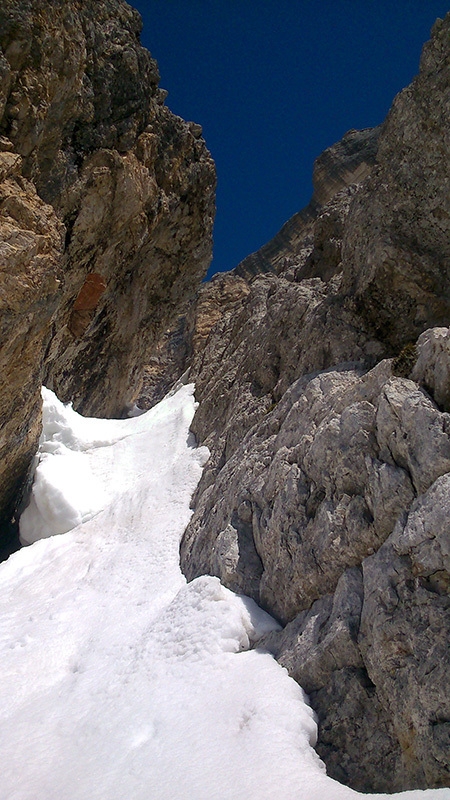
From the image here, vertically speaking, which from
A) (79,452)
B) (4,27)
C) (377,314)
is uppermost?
(4,27)

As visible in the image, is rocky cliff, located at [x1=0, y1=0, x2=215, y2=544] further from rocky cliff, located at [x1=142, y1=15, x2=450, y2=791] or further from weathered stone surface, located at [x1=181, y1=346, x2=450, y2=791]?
weathered stone surface, located at [x1=181, y1=346, x2=450, y2=791]

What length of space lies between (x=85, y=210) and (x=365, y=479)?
16.0 metres

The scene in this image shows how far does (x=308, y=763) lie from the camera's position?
20.7 feet

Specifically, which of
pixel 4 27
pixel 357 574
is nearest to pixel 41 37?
pixel 4 27

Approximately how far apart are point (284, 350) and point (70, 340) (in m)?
12.9

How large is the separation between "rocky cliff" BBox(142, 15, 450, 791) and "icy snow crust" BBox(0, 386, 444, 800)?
1.93ft

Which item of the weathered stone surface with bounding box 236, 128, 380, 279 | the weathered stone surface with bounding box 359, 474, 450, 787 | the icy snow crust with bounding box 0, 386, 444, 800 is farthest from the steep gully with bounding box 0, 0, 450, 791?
the weathered stone surface with bounding box 236, 128, 380, 279

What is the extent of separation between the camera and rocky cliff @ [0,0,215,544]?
1475 centimetres

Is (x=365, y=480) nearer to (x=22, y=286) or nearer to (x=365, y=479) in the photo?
(x=365, y=479)

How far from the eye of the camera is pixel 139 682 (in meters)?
8.86

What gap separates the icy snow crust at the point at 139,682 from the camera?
21.3ft

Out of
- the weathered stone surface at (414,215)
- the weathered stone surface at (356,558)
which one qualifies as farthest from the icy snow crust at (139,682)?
the weathered stone surface at (414,215)

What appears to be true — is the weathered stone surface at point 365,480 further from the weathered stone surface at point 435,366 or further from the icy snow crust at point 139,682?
the icy snow crust at point 139,682

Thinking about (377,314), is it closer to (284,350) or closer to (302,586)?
(284,350)
